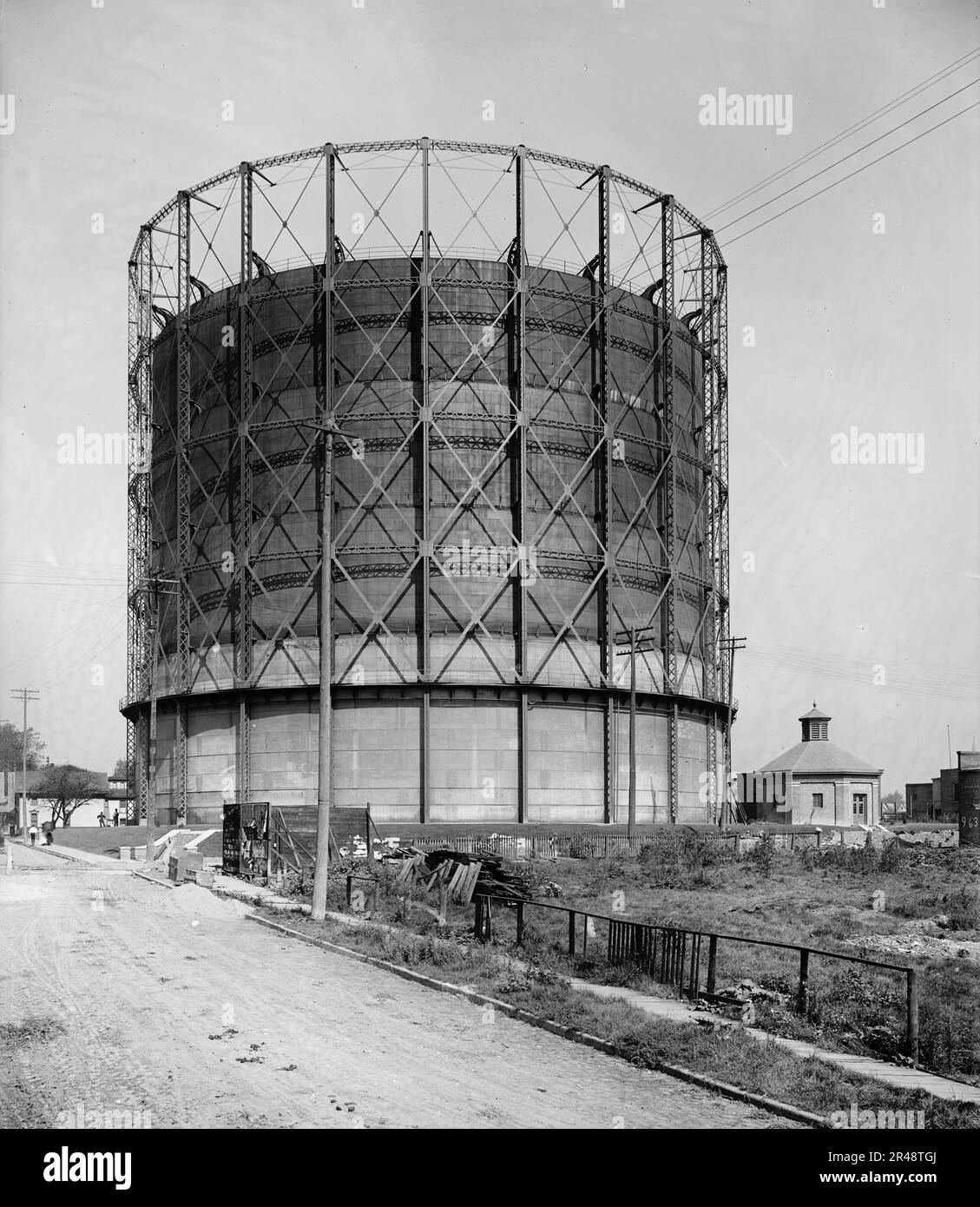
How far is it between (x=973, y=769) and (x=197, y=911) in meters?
52.6

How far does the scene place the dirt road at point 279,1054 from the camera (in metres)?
9.09

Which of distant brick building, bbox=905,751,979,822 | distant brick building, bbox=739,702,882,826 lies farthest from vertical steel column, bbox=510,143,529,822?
distant brick building, bbox=905,751,979,822

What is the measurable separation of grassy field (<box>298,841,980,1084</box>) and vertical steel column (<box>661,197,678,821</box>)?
30.9 feet

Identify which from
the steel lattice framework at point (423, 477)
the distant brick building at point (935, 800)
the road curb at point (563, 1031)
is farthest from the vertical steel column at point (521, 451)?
the distant brick building at point (935, 800)

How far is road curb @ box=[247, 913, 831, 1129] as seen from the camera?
9359mm

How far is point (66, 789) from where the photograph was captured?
106 metres

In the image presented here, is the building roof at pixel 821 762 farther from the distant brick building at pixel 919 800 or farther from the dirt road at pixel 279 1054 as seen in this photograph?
the dirt road at pixel 279 1054

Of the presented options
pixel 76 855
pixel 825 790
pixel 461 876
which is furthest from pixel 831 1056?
pixel 825 790

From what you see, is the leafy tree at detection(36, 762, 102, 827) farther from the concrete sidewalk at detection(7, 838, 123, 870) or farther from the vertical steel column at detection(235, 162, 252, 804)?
the vertical steel column at detection(235, 162, 252, 804)

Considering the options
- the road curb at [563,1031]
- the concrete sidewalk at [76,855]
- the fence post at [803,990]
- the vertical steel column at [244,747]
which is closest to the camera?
the road curb at [563,1031]

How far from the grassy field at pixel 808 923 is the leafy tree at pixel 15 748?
102549 mm

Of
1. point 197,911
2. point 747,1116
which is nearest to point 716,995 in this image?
point 747,1116

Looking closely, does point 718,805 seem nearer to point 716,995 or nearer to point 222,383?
point 222,383

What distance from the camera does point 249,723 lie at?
47.4 meters
